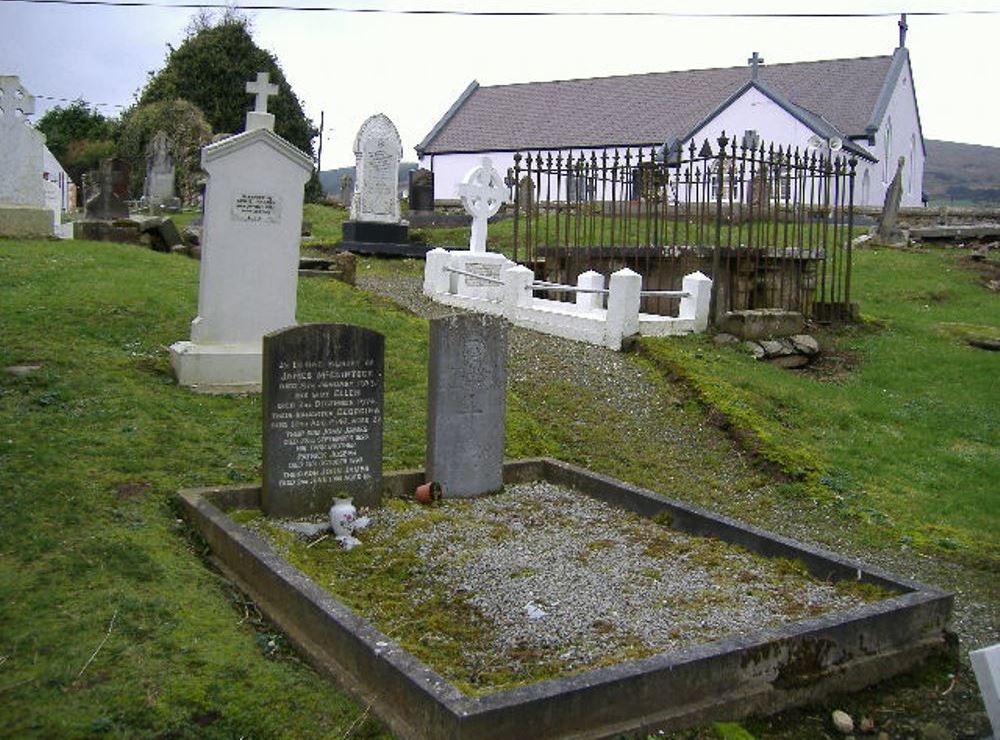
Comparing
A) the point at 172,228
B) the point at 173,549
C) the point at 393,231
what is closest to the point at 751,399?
the point at 173,549

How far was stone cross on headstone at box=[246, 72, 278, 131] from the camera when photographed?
964 centimetres

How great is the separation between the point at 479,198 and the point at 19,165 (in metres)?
8.07

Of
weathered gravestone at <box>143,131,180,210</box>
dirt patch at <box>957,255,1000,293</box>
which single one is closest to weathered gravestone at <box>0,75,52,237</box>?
weathered gravestone at <box>143,131,180,210</box>

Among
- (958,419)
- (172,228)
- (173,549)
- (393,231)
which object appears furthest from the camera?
(393,231)

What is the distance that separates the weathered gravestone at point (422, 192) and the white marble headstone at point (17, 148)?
1357 centimetres

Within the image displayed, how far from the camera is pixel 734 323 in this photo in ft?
46.3

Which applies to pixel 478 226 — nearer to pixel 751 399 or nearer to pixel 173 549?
pixel 751 399

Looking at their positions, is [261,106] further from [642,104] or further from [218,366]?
[642,104]

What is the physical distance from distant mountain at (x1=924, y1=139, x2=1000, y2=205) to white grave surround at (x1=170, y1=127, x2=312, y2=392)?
10147 cm

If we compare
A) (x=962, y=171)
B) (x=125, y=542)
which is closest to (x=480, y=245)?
(x=125, y=542)

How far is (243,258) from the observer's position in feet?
31.5

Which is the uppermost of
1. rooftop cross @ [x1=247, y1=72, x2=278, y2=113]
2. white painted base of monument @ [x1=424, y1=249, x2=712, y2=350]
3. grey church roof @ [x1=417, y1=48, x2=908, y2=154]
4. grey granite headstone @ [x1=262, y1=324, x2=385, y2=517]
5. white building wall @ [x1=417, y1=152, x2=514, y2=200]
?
grey church roof @ [x1=417, y1=48, x2=908, y2=154]

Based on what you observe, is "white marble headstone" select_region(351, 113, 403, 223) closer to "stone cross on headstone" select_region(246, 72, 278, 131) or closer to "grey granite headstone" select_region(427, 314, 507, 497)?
"stone cross on headstone" select_region(246, 72, 278, 131)

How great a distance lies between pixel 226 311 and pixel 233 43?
3998 centimetres
